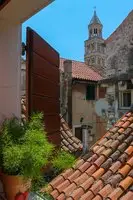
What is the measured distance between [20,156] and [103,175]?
6.59 ft

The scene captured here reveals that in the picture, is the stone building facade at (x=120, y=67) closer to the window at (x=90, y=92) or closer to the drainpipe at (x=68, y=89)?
the drainpipe at (x=68, y=89)

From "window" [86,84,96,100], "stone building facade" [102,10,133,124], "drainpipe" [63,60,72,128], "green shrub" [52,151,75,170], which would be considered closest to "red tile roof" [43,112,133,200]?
"green shrub" [52,151,75,170]

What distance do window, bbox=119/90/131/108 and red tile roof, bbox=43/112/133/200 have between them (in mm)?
5738

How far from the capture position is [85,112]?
704 inches

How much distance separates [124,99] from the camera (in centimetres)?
1020

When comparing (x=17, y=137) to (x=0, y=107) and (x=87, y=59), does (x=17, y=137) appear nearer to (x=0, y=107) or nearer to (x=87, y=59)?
(x=0, y=107)

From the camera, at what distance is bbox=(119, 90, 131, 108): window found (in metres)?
10.1

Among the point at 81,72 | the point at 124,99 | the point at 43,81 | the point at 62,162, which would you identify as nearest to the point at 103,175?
the point at 62,162

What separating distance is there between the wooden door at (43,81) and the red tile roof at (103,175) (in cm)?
67

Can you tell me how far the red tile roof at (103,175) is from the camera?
3.18 meters

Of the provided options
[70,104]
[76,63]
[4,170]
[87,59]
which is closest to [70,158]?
[4,170]

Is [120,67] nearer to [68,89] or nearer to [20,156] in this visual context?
[68,89]

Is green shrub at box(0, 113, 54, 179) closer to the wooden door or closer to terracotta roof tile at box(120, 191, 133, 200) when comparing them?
the wooden door

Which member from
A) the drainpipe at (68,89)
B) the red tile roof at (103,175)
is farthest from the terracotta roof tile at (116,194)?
the drainpipe at (68,89)
